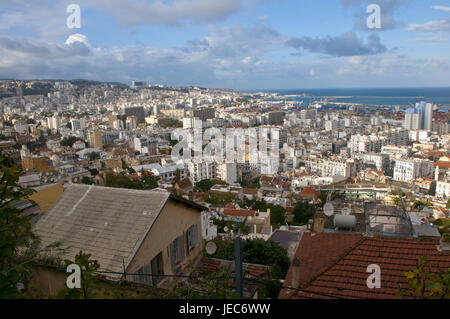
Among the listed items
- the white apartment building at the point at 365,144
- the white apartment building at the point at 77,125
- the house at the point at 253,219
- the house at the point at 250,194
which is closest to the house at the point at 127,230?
the house at the point at 253,219

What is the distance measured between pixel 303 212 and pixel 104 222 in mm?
12015

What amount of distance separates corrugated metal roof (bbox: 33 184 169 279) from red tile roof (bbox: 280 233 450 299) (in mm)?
1160

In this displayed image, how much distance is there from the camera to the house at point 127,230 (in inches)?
97.6

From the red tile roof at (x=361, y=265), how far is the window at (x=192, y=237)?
916mm

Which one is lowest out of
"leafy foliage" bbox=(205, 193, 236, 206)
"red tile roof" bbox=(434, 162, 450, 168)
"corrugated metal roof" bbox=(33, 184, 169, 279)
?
"red tile roof" bbox=(434, 162, 450, 168)

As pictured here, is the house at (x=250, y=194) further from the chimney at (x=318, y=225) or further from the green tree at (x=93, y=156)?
the green tree at (x=93, y=156)

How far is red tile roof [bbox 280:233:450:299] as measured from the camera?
2348mm

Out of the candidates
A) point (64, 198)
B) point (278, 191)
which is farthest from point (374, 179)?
point (64, 198)

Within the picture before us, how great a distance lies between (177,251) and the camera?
2980mm

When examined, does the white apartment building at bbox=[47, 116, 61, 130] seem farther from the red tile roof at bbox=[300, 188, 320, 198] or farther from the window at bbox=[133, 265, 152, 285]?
the window at bbox=[133, 265, 152, 285]

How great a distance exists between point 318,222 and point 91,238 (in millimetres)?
2315

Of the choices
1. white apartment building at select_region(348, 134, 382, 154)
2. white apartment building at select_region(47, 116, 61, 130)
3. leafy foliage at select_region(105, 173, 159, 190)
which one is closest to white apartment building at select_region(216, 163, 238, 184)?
leafy foliage at select_region(105, 173, 159, 190)

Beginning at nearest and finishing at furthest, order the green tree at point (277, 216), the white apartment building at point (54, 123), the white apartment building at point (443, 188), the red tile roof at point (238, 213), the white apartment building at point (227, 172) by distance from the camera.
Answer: the red tile roof at point (238, 213), the green tree at point (277, 216), the white apartment building at point (443, 188), the white apartment building at point (227, 172), the white apartment building at point (54, 123)

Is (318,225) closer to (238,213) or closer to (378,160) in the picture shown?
(238,213)
